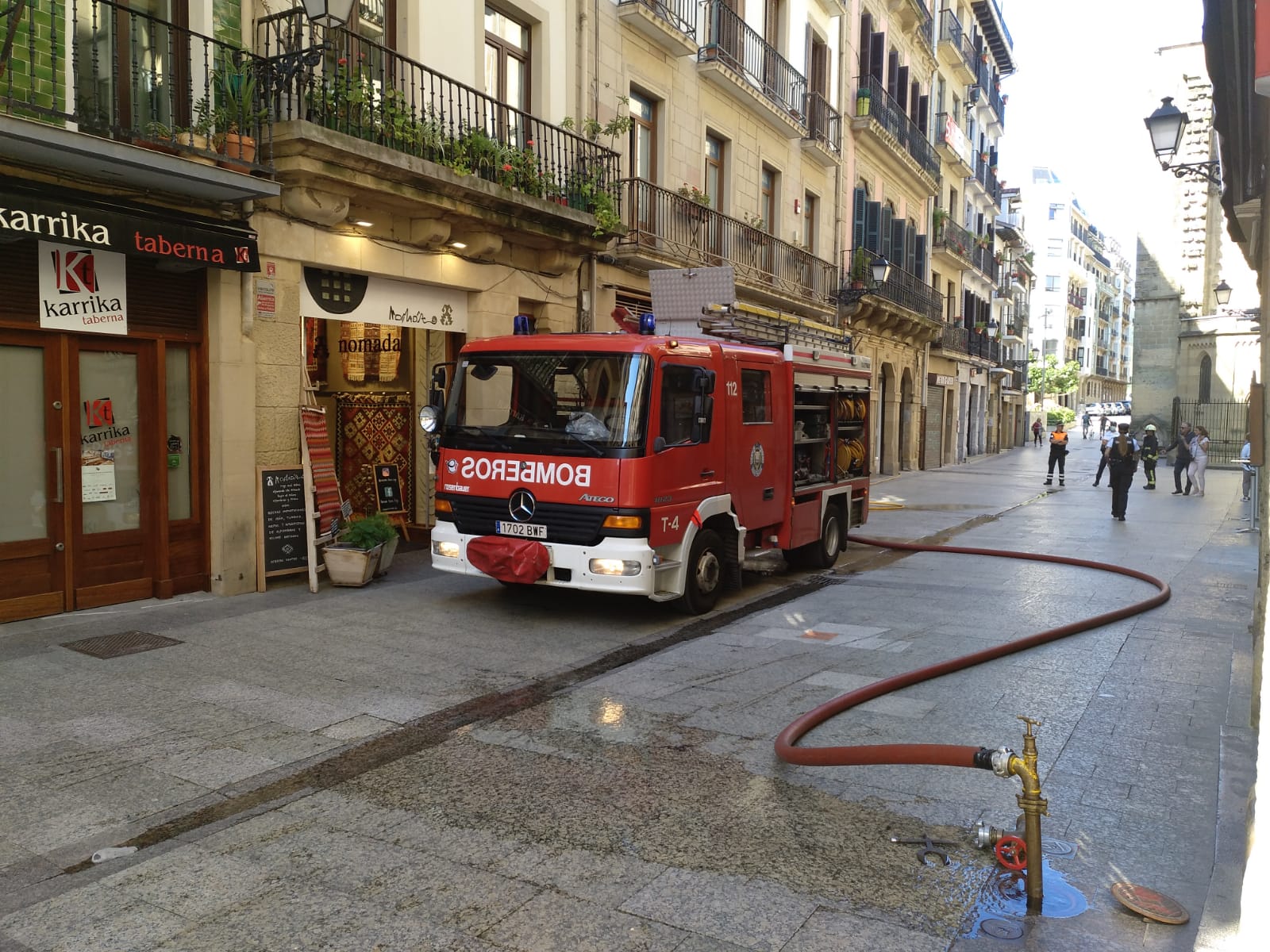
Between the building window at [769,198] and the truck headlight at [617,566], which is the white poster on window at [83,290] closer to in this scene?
the truck headlight at [617,566]

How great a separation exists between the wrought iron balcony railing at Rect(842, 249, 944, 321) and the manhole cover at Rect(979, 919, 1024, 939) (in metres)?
22.0

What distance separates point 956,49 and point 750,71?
19082 mm

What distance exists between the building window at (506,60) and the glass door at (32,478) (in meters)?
6.85

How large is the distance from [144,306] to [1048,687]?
8.10 m

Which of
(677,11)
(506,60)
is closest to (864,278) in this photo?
(677,11)

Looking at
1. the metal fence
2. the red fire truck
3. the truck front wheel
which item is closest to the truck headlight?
the red fire truck

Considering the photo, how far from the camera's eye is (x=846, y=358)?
12.3 meters

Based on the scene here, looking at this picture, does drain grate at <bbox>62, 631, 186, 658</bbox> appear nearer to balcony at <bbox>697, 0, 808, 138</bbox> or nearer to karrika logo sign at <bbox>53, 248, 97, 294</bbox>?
karrika logo sign at <bbox>53, 248, 97, 294</bbox>

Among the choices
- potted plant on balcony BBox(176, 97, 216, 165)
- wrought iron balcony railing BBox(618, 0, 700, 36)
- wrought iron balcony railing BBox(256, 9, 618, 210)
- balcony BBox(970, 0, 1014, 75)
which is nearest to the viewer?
potted plant on balcony BBox(176, 97, 216, 165)

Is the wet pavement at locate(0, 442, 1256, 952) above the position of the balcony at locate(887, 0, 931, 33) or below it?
below

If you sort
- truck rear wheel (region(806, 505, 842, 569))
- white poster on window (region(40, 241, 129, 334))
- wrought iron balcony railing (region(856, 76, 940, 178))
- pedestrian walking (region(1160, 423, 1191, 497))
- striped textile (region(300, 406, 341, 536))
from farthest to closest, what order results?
wrought iron balcony railing (region(856, 76, 940, 178))
pedestrian walking (region(1160, 423, 1191, 497))
truck rear wheel (region(806, 505, 842, 569))
striped textile (region(300, 406, 341, 536))
white poster on window (region(40, 241, 129, 334))

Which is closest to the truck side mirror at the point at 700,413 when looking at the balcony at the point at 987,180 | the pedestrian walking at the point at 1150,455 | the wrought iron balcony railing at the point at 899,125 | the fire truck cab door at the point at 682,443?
the fire truck cab door at the point at 682,443

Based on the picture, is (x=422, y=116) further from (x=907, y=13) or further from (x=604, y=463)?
(x=907, y=13)

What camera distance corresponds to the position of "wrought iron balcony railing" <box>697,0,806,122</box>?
17156 millimetres
